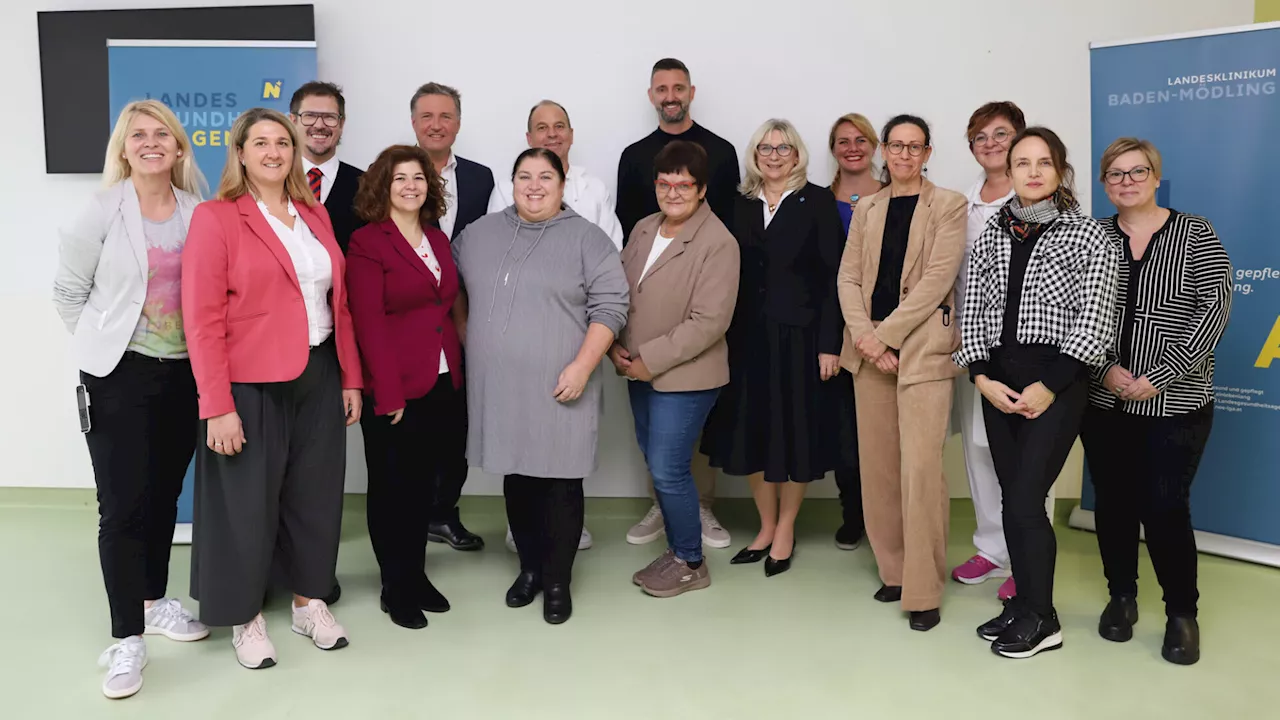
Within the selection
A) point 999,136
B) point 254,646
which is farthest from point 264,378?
point 999,136

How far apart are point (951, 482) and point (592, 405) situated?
2167mm

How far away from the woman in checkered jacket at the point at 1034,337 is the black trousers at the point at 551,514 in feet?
4.55

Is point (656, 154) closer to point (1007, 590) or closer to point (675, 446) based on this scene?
point (675, 446)

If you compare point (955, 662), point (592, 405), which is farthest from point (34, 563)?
point (955, 662)

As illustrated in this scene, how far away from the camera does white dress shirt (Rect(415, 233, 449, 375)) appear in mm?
3127

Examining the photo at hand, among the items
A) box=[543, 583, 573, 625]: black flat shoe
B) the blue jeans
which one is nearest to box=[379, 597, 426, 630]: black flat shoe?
box=[543, 583, 573, 625]: black flat shoe

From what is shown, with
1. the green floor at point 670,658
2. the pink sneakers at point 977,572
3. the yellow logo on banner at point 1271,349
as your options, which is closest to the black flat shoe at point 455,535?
the green floor at point 670,658

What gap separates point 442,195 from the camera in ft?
10.6

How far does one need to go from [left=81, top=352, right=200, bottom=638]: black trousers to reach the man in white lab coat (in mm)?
1457

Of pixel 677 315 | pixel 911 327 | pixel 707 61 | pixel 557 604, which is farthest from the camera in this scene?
pixel 707 61

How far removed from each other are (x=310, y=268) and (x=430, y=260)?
0.43 meters

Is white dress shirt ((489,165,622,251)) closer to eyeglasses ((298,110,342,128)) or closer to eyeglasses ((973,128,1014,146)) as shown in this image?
eyeglasses ((298,110,342,128))

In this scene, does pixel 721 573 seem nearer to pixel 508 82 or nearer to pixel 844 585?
pixel 844 585

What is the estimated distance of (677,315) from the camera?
338cm
